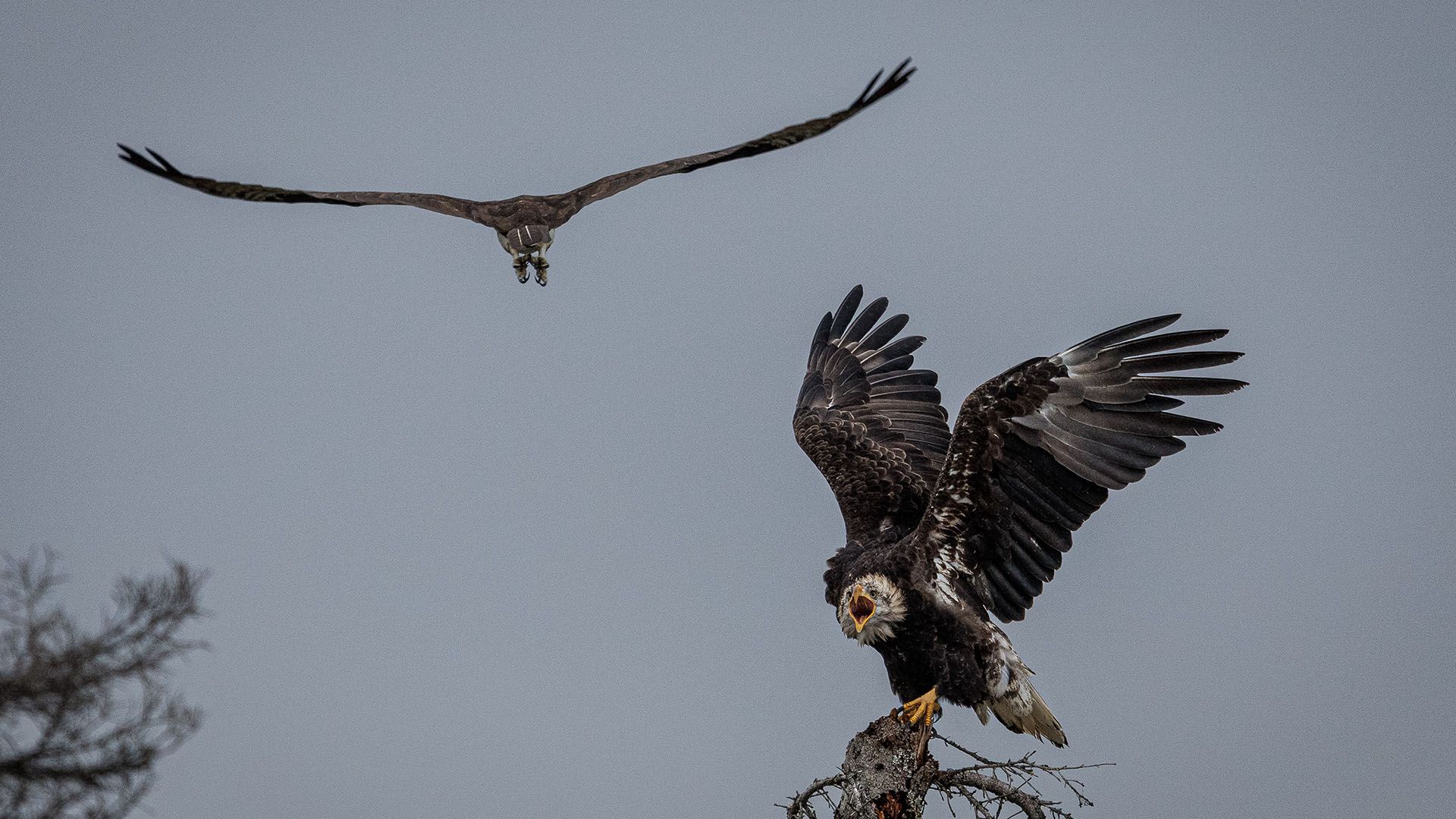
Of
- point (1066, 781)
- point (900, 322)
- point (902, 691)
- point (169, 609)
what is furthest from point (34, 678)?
point (900, 322)

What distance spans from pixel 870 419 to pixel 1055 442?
307 centimetres

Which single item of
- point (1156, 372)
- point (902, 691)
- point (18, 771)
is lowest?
point (18, 771)

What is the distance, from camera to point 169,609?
5086 millimetres

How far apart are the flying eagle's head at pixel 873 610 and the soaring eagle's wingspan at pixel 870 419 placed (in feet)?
4.14

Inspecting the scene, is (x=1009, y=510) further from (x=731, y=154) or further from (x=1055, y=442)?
(x=731, y=154)

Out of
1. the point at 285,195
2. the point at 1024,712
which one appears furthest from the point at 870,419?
the point at 285,195

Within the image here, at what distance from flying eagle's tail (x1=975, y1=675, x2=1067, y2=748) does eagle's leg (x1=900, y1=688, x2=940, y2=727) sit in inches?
15.8

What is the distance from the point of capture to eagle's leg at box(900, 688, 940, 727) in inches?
337

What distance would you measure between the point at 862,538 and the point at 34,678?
252 inches

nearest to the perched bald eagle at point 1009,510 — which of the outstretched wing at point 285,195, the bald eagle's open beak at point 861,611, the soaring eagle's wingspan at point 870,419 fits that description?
the bald eagle's open beak at point 861,611

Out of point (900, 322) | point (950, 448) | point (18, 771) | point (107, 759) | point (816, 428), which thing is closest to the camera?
point (18, 771)

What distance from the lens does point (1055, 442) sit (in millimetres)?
9195

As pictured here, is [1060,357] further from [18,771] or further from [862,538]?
[18,771]

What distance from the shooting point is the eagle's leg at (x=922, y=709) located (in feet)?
28.1
